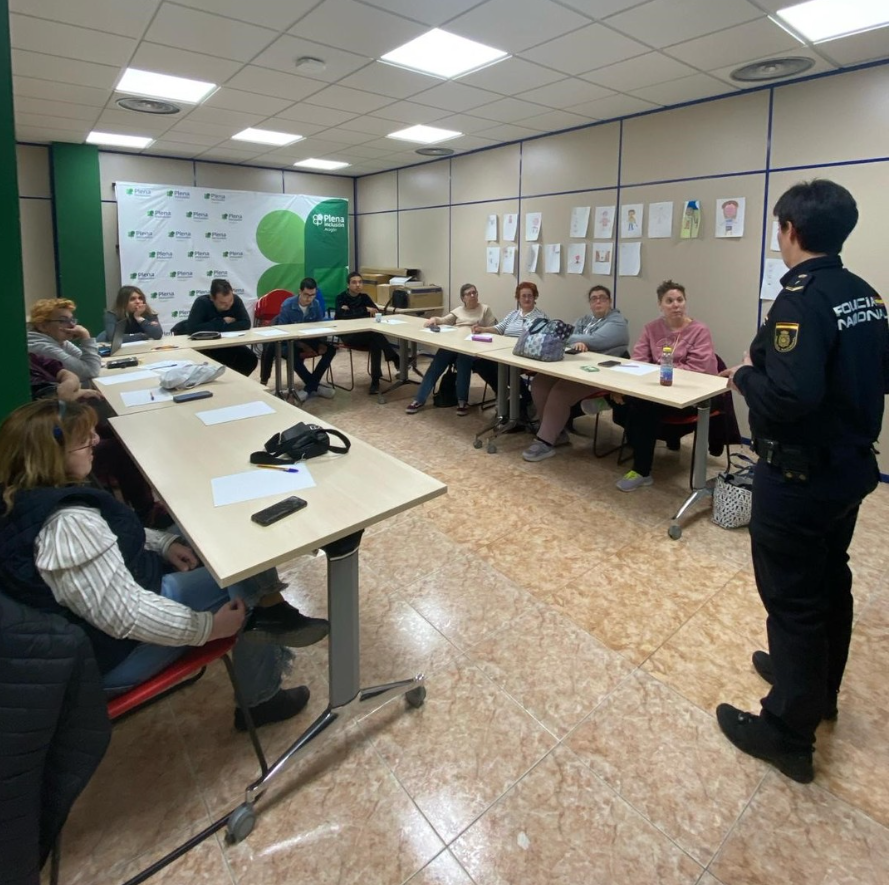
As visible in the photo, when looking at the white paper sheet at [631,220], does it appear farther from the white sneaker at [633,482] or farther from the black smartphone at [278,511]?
the black smartphone at [278,511]

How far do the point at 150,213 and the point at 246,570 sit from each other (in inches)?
263

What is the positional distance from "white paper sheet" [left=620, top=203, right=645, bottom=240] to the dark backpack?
1.89 metres

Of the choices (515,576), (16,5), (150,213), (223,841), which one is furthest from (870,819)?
(150,213)

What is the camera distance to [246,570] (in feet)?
4.36

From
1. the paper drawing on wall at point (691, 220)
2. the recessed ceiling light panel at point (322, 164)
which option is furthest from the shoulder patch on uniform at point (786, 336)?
the recessed ceiling light panel at point (322, 164)

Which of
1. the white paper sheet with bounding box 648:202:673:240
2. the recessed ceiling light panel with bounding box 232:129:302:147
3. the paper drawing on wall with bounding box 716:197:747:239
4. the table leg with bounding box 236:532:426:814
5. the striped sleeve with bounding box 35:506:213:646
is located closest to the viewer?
the striped sleeve with bounding box 35:506:213:646

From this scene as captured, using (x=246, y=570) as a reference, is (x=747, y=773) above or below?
below

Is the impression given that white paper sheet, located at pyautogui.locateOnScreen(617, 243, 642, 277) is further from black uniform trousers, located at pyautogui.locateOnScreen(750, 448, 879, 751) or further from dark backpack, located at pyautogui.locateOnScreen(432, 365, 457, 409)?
black uniform trousers, located at pyautogui.locateOnScreen(750, 448, 879, 751)

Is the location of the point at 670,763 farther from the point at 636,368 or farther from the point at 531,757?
the point at 636,368

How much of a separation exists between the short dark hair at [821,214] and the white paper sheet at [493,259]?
197 inches

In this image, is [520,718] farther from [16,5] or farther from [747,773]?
[16,5]

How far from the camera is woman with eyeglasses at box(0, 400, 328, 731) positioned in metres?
1.15

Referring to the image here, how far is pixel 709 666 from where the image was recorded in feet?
6.73

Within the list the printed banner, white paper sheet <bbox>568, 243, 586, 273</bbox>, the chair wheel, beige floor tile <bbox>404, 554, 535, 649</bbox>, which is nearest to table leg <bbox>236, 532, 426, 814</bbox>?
the chair wheel
